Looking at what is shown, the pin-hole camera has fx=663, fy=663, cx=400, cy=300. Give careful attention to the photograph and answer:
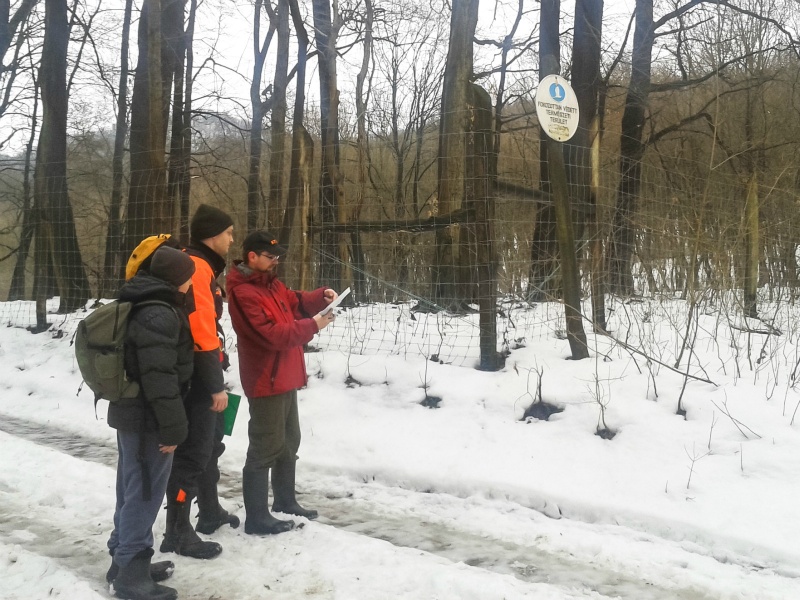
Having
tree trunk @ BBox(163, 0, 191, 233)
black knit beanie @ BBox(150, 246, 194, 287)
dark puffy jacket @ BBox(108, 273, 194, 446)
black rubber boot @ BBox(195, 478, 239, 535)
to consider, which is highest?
tree trunk @ BBox(163, 0, 191, 233)

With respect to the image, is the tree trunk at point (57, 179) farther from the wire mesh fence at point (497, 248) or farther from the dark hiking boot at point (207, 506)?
the dark hiking boot at point (207, 506)

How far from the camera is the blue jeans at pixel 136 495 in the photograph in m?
3.16

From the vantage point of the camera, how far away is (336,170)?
9.64 m

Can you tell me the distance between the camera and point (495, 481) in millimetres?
4609

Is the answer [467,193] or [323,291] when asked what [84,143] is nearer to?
[467,193]

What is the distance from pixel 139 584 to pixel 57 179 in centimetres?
1028

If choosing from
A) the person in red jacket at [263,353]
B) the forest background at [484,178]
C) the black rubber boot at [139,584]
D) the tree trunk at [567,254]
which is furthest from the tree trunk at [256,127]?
the black rubber boot at [139,584]

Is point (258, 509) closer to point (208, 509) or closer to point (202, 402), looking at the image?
point (208, 509)

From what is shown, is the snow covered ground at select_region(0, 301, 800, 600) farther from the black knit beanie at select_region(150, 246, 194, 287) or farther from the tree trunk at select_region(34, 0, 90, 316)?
the tree trunk at select_region(34, 0, 90, 316)

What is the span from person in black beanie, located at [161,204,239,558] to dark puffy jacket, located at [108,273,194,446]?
0.25 meters

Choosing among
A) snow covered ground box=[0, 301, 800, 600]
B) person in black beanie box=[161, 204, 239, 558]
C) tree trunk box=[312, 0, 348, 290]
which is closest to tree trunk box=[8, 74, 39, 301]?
tree trunk box=[312, 0, 348, 290]

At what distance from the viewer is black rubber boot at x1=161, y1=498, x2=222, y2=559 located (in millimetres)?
3645

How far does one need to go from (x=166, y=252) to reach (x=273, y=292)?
0.92m

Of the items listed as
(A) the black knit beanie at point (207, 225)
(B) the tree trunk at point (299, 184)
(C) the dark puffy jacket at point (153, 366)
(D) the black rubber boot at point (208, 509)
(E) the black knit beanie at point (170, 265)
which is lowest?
(D) the black rubber boot at point (208, 509)
